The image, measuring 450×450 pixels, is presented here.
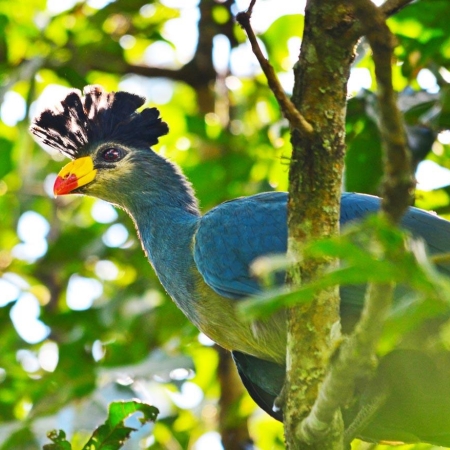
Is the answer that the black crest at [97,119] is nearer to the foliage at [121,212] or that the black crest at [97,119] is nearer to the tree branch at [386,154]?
the foliage at [121,212]

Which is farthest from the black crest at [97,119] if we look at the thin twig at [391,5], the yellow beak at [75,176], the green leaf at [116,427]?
the thin twig at [391,5]

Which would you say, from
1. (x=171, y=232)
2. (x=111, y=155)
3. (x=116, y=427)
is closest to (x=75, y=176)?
(x=111, y=155)

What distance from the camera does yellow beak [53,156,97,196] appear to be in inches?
205

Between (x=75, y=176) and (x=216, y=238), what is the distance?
1.31 m

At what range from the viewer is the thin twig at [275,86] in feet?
9.01

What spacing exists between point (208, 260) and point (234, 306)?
279 millimetres

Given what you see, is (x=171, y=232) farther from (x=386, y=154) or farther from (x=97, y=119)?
(x=386, y=154)

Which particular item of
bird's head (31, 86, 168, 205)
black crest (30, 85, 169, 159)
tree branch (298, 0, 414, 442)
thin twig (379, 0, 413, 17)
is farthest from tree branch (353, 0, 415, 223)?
black crest (30, 85, 169, 159)

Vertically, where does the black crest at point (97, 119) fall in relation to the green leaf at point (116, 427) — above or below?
above

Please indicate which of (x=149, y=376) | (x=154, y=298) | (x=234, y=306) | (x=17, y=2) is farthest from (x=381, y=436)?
(x=17, y=2)

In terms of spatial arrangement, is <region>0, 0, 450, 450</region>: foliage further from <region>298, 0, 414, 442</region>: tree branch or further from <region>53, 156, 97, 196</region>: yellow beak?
<region>298, 0, 414, 442</region>: tree branch

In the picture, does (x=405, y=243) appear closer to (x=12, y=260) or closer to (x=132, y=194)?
(x=132, y=194)

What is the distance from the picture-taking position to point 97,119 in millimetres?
5484

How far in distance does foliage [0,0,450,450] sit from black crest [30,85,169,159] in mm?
252
